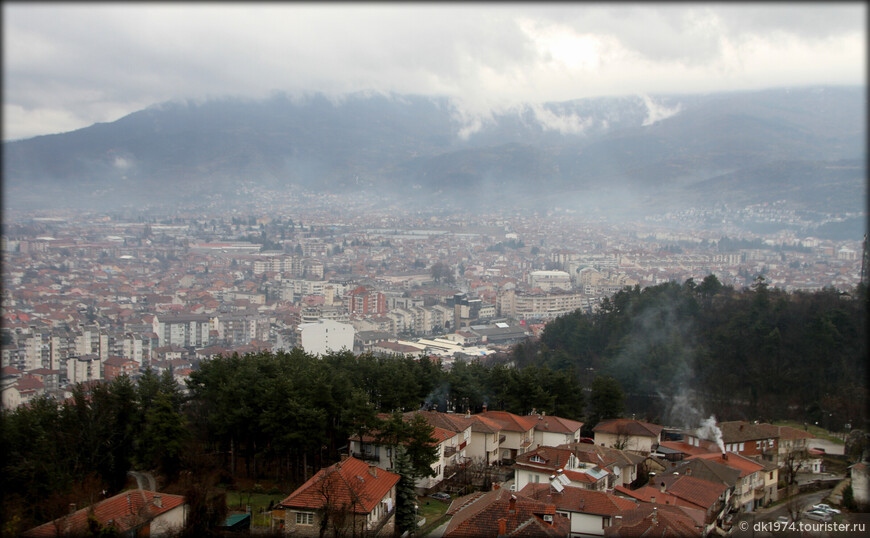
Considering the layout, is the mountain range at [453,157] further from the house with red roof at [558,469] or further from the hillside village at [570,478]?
the house with red roof at [558,469]

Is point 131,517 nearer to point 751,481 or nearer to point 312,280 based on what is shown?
point 751,481

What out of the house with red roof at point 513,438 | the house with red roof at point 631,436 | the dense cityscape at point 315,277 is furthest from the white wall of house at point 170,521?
the dense cityscape at point 315,277

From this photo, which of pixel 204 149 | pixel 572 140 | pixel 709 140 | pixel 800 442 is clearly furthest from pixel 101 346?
pixel 572 140

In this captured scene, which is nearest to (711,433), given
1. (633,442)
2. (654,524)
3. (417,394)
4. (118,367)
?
(633,442)

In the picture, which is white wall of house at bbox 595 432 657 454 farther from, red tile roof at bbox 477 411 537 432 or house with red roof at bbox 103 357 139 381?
house with red roof at bbox 103 357 139 381

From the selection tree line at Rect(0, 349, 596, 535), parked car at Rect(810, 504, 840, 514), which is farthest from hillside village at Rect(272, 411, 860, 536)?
parked car at Rect(810, 504, 840, 514)

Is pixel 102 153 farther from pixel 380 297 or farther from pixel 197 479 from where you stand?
pixel 197 479
